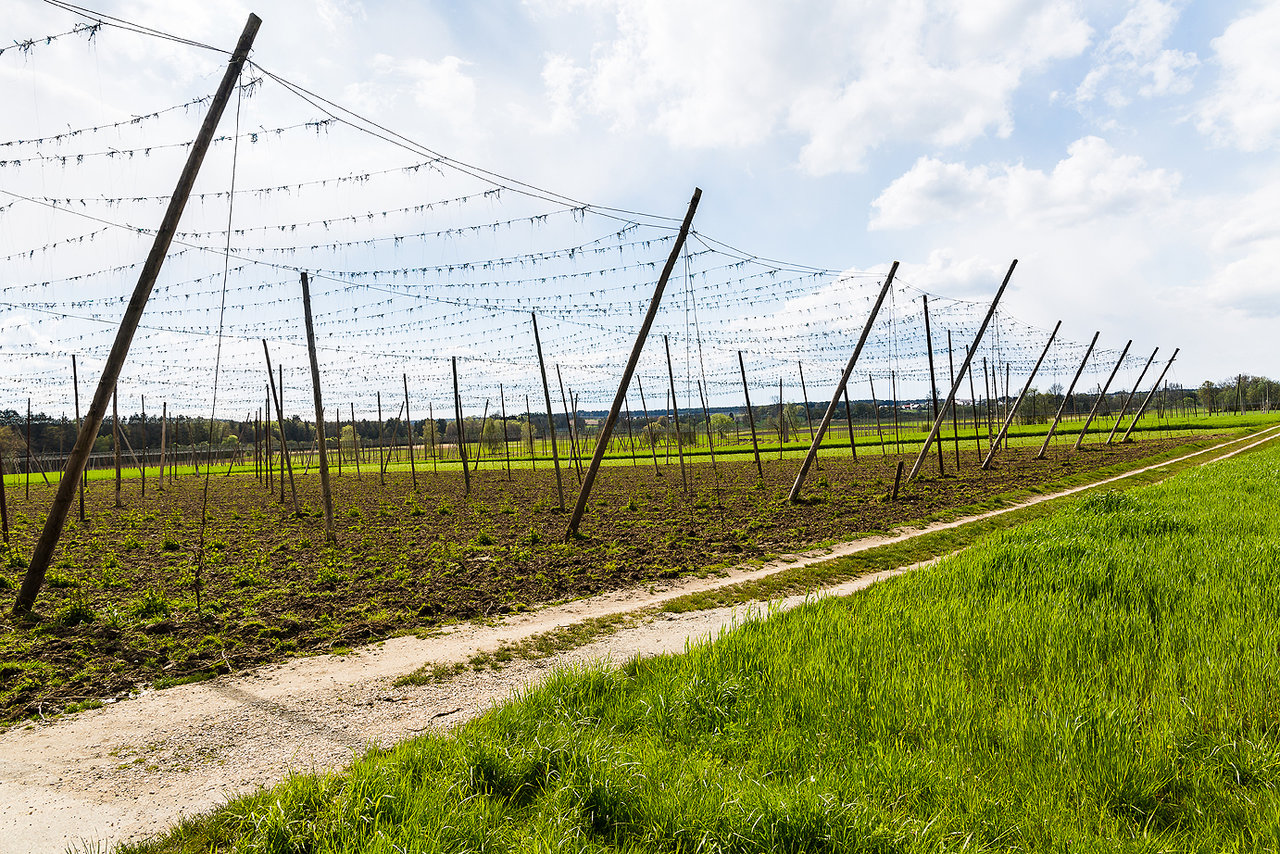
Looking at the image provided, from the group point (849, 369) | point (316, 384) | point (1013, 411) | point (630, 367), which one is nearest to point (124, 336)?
point (316, 384)

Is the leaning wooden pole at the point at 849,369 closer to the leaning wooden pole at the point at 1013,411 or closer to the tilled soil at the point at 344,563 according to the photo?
the tilled soil at the point at 344,563

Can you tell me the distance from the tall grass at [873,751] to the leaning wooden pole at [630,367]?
26.9ft

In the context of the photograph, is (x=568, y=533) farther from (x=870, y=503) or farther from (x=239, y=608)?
(x=870, y=503)

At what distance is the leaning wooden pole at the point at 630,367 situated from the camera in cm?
1415

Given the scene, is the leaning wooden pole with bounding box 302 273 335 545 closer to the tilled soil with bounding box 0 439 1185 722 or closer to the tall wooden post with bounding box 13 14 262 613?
the tilled soil with bounding box 0 439 1185 722

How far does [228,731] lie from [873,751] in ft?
16.7

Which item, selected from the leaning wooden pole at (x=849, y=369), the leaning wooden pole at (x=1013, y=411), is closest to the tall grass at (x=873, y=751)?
the leaning wooden pole at (x=849, y=369)

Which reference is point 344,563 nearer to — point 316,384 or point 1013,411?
point 316,384

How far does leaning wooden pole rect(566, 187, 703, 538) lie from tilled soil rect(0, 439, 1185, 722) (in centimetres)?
89

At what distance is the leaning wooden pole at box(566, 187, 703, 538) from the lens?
557 inches

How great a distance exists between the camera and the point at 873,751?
3846 mm

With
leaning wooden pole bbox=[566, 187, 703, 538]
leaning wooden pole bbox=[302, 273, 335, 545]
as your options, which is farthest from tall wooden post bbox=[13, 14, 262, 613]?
leaning wooden pole bbox=[566, 187, 703, 538]

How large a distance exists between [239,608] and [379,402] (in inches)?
1434

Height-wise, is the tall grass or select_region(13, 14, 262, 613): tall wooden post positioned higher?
select_region(13, 14, 262, 613): tall wooden post
